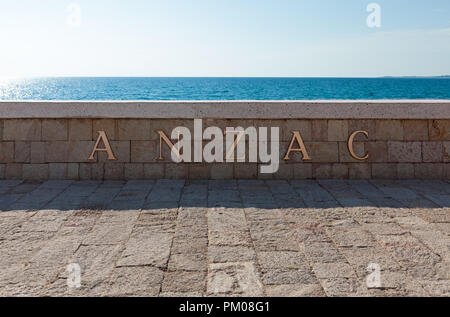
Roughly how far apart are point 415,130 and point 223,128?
3246mm

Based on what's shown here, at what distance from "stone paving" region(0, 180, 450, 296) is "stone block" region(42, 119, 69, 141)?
0.91 m

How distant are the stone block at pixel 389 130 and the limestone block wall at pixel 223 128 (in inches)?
0.7

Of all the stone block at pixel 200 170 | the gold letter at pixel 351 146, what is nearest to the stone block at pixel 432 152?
the gold letter at pixel 351 146

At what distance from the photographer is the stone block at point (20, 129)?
227 inches

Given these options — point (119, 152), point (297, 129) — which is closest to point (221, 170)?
point (297, 129)

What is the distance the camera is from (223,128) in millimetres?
5777

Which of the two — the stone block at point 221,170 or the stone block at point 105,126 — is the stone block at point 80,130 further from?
the stone block at point 221,170

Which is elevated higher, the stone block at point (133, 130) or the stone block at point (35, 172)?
the stone block at point (133, 130)

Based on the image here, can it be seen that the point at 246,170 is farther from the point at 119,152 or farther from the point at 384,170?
the point at 384,170

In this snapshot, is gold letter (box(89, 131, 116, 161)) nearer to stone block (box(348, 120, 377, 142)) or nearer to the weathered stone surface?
the weathered stone surface

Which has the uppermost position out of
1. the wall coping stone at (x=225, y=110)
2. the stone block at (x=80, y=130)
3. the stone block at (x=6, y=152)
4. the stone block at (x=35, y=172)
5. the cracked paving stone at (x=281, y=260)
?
the wall coping stone at (x=225, y=110)

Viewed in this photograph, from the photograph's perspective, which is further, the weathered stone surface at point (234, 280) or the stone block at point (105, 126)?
the stone block at point (105, 126)
